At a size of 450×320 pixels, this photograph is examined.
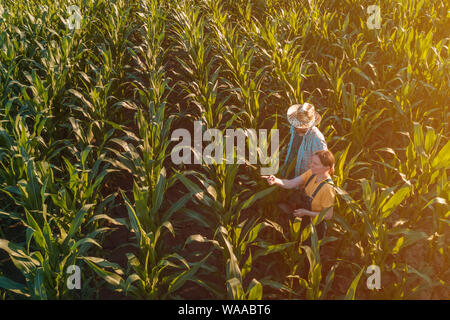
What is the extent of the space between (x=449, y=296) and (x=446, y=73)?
6.72 feet

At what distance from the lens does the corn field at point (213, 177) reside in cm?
207

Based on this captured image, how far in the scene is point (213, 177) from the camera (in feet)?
8.92

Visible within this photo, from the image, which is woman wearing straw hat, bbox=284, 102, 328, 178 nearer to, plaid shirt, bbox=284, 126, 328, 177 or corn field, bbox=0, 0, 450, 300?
plaid shirt, bbox=284, 126, 328, 177

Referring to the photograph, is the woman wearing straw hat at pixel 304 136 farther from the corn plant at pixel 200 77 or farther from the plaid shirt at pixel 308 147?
the corn plant at pixel 200 77

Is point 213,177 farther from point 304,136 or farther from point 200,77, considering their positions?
point 200,77

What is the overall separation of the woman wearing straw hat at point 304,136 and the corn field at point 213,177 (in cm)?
27

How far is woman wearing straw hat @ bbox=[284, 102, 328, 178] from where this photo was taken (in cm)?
235

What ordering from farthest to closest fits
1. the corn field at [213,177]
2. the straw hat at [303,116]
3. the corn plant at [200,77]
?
the corn plant at [200,77]
the straw hat at [303,116]
the corn field at [213,177]

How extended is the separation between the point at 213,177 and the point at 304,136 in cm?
72

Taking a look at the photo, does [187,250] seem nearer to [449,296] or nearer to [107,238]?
[107,238]

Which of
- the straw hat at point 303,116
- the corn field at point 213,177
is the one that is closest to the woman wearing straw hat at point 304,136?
the straw hat at point 303,116

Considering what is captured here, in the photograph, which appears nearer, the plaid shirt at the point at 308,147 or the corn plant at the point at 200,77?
the plaid shirt at the point at 308,147

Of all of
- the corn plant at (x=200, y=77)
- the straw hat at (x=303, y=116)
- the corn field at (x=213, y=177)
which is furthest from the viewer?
the corn plant at (x=200, y=77)
